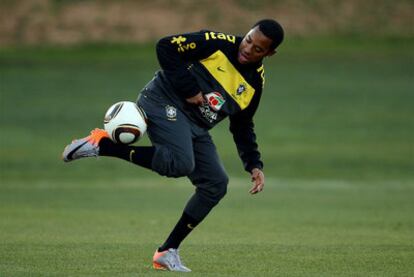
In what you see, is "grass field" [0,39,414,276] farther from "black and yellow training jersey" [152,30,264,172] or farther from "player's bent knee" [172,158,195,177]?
"black and yellow training jersey" [152,30,264,172]

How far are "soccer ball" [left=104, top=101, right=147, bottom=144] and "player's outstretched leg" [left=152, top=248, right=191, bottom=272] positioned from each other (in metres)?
1.17

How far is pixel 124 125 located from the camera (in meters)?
9.86

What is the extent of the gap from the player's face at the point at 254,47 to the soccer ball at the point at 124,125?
3.88 ft

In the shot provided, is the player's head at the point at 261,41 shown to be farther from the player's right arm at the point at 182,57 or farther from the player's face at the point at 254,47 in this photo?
the player's right arm at the point at 182,57

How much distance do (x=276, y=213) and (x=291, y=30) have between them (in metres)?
27.6

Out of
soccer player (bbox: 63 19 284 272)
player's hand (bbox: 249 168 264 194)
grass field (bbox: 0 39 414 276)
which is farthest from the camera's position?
grass field (bbox: 0 39 414 276)

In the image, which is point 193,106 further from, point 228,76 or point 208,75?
point 228,76

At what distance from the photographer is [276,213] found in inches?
691

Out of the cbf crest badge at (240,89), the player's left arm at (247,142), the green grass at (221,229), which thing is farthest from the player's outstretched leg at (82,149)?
the player's left arm at (247,142)

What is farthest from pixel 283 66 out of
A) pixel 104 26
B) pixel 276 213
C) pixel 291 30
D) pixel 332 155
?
pixel 276 213

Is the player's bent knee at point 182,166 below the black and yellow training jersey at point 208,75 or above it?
below

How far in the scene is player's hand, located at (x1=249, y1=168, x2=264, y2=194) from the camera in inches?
421

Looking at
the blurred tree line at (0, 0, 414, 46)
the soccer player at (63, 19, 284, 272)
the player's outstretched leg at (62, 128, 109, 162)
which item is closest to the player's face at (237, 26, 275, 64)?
the soccer player at (63, 19, 284, 272)

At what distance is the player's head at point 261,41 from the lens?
10.0 m
